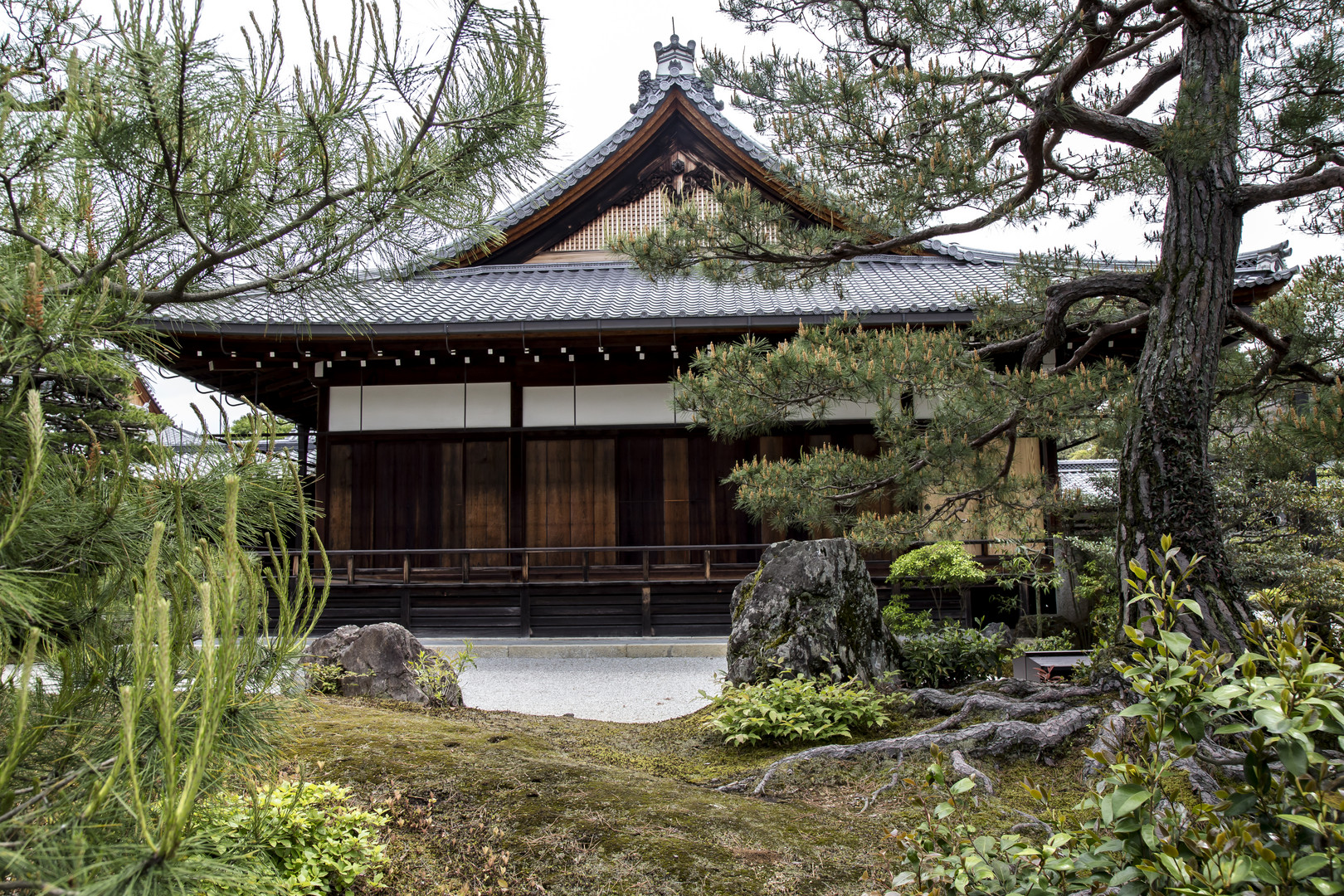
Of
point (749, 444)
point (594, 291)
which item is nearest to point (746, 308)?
point (749, 444)

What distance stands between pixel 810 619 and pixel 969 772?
5.64 ft

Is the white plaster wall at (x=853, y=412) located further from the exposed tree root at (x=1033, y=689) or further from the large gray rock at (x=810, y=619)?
the exposed tree root at (x=1033, y=689)

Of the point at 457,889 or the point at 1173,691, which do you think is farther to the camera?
the point at 457,889

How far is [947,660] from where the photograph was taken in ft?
19.9

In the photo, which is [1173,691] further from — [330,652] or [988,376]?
[330,652]

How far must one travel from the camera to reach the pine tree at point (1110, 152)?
4035 millimetres

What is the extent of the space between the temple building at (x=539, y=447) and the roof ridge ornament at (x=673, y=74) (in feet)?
7.16

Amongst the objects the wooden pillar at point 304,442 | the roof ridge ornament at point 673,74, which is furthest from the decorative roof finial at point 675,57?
the wooden pillar at point 304,442

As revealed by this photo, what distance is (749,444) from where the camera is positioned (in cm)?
1048

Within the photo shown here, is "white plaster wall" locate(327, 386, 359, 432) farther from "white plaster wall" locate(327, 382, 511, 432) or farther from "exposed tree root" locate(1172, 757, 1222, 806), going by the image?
"exposed tree root" locate(1172, 757, 1222, 806)

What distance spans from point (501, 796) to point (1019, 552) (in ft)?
21.5

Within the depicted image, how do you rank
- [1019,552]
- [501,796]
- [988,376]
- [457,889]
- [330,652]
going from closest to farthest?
[457,889] → [501,796] → [988,376] → [330,652] → [1019,552]

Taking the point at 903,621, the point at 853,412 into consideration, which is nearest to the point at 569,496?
the point at 853,412

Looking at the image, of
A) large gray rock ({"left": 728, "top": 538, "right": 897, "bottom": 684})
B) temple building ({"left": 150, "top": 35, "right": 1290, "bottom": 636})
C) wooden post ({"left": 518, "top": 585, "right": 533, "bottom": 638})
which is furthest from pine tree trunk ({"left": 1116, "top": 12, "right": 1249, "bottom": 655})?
wooden post ({"left": 518, "top": 585, "right": 533, "bottom": 638})
